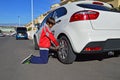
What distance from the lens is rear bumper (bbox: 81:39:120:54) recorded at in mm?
7656

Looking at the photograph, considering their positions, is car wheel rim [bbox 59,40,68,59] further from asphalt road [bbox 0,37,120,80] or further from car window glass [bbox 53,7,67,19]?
car window glass [bbox 53,7,67,19]

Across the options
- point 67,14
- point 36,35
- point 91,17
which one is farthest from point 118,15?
point 36,35

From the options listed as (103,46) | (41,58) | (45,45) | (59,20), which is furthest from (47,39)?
(103,46)

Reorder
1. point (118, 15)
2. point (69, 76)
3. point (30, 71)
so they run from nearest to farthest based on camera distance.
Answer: point (69, 76) → point (30, 71) → point (118, 15)

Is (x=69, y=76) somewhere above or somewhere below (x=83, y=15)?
below

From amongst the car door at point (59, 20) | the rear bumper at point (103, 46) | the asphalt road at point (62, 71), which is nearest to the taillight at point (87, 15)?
the rear bumper at point (103, 46)

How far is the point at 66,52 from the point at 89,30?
44.0 inches

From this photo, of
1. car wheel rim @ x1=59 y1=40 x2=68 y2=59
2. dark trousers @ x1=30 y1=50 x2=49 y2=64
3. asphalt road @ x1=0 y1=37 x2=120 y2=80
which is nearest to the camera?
asphalt road @ x1=0 y1=37 x2=120 y2=80

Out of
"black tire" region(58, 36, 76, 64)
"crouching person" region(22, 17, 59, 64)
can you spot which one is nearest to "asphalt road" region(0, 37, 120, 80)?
"black tire" region(58, 36, 76, 64)

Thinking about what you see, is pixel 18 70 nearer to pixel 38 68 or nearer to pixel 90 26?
pixel 38 68

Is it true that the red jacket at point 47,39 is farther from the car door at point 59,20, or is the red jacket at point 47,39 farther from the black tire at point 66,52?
the car door at point 59,20

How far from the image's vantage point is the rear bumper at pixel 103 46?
7.66 meters

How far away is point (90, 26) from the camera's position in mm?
7684

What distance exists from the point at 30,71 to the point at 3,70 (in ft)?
2.65
